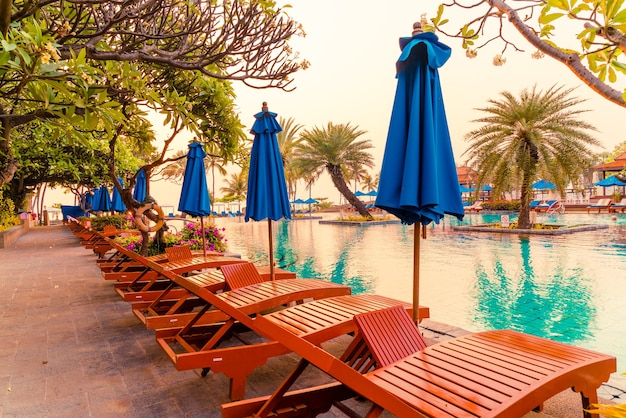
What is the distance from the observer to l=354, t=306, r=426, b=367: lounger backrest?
2.53 meters

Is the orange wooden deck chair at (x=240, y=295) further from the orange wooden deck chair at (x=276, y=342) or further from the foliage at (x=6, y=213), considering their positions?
the foliage at (x=6, y=213)

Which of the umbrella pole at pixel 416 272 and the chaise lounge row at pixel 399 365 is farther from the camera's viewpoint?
the umbrella pole at pixel 416 272

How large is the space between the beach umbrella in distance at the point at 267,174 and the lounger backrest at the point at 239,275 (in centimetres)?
75

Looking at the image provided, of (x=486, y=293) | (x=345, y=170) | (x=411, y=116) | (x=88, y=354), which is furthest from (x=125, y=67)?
(x=345, y=170)

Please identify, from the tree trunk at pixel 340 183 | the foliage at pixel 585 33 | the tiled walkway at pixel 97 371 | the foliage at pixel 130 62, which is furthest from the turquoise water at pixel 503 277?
the tree trunk at pixel 340 183

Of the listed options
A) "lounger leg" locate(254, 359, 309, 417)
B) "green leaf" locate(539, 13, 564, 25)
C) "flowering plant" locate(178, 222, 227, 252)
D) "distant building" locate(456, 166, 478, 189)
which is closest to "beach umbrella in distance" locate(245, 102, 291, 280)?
"lounger leg" locate(254, 359, 309, 417)

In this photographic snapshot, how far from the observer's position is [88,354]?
4133 millimetres

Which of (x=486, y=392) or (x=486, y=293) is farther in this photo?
(x=486, y=293)

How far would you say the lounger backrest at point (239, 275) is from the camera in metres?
4.49

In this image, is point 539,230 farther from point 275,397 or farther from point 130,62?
point 275,397

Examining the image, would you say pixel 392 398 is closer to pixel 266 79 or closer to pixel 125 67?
pixel 125 67

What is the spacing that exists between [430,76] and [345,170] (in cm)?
2734

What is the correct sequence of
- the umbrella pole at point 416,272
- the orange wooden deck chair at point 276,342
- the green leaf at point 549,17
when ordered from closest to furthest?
1. the green leaf at point 549,17
2. the orange wooden deck chair at point 276,342
3. the umbrella pole at point 416,272

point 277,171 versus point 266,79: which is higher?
point 266,79
